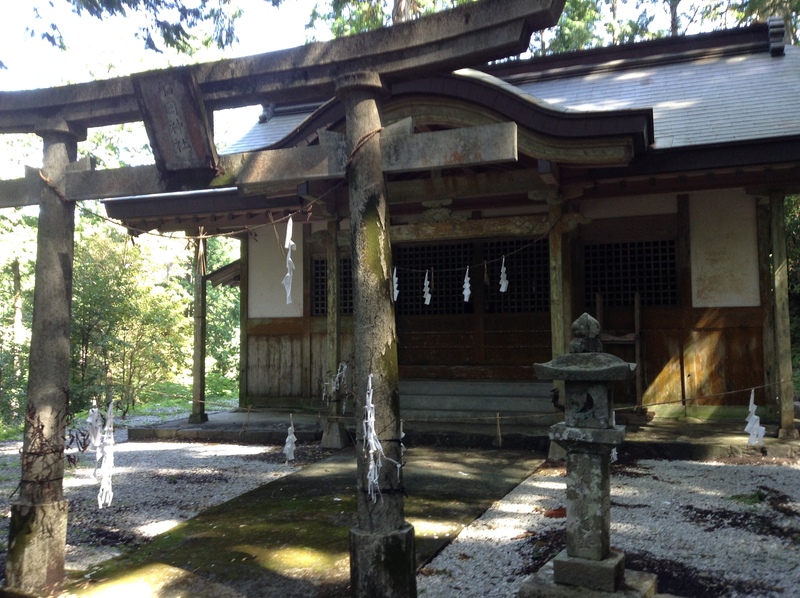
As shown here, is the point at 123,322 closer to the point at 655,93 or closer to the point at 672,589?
the point at 655,93

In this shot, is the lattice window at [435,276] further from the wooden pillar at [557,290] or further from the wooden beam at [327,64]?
the wooden beam at [327,64]

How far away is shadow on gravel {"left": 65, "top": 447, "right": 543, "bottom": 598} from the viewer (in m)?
3.92

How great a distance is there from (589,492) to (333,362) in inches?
202

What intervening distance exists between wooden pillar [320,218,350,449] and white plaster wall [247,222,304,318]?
2.54 m

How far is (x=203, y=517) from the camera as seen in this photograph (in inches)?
213

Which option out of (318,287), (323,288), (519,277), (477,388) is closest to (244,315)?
(318,287)

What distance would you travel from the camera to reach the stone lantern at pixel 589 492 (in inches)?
134

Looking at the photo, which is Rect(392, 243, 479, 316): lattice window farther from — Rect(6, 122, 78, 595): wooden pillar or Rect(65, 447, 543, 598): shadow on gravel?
Rect(6, 122, 78, 595): wooden pillar

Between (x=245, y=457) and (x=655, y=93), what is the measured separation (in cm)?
846

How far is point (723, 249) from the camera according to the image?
8695mm

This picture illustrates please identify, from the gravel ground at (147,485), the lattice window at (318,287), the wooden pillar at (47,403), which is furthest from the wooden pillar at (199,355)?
the wooden pillar at (47,403)

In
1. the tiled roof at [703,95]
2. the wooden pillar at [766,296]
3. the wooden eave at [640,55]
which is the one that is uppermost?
the wooden eave at [640,55]

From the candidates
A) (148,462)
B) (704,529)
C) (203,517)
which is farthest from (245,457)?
(704,529)

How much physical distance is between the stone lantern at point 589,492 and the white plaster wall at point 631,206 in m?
6.04
